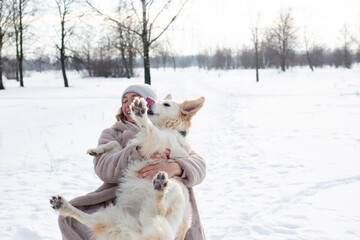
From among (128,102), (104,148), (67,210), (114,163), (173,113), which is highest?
(128,102)

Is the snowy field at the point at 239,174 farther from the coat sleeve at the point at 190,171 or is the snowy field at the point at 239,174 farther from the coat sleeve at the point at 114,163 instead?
the coat sleeve at the point at 114,163

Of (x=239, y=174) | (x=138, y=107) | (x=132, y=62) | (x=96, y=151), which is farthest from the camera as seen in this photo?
(x=132, y=62)

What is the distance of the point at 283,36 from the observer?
41.9m

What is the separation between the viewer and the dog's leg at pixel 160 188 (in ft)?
6.70

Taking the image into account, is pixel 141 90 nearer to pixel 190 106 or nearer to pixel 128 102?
pixel 128 102

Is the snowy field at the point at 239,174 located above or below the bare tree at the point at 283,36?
below

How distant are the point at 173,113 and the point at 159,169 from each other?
0.68 metres

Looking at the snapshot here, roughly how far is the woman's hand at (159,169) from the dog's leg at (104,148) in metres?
0.43

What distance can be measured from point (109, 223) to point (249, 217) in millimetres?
2650

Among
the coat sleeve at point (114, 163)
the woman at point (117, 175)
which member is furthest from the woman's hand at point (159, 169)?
the coat sleeve at point (114, 163)

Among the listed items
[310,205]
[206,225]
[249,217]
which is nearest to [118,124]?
[206,225]

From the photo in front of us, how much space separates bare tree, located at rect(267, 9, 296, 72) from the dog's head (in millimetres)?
42661

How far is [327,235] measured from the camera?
353 cm

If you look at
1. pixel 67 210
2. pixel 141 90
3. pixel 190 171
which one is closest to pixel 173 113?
pixel 141 90
